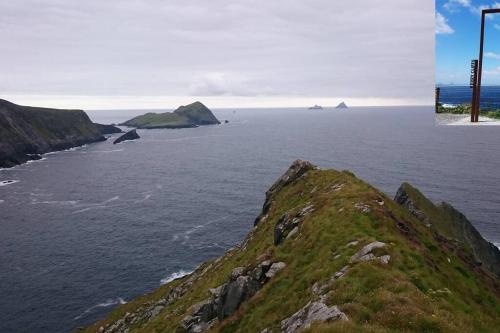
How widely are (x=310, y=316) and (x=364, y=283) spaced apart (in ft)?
13.9

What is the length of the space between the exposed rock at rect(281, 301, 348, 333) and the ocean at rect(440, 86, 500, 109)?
12148 millimetres

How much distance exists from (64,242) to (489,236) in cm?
10307

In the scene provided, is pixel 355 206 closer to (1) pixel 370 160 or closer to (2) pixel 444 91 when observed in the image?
(2) pixel 444 91

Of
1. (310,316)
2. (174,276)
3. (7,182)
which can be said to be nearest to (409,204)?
(174,276)

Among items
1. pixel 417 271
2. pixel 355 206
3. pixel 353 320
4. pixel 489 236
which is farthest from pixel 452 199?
pixel 353 320

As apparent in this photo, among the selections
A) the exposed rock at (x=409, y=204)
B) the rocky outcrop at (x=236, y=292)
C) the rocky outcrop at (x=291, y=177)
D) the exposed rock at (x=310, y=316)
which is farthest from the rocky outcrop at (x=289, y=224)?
the exposed rock at (x=409, y=204)

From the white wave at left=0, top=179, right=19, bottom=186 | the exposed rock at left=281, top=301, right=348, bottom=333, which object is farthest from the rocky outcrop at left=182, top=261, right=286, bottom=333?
the white wave at left=0, top=179, right=19, bottom=186

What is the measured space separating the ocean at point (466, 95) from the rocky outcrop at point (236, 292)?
25.4 metres

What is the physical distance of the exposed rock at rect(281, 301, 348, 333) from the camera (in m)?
22.4

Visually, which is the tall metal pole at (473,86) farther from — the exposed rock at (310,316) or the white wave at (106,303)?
the white wave at (106,303)

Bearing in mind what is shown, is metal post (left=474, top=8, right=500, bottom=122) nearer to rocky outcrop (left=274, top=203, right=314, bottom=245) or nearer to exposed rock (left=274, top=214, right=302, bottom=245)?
rocky outcrop (left=274, top=203, right=314, bottom=245)

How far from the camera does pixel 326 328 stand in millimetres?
20297

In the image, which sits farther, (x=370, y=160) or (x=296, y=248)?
(x=370, y=160)

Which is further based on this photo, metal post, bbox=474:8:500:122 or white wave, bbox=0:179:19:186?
white wave, bbox=0:179:19:186
